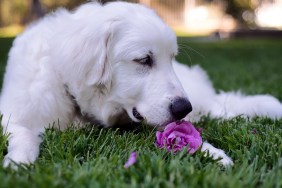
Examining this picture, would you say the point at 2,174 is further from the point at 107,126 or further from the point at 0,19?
the point at 0,19

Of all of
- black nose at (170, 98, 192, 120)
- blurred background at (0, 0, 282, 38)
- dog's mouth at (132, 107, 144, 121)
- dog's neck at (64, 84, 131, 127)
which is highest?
black nose at (170, 98, 192, 120)

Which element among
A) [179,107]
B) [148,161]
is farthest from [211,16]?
[148,161]

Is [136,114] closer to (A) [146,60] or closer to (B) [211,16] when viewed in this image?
(A) [146,60]

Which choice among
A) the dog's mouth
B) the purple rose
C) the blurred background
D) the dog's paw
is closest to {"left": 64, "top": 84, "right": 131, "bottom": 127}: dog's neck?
the dog's mouth

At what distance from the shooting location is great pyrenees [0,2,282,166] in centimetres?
249

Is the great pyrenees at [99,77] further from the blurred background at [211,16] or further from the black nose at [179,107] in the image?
the blurred background at [211,16]

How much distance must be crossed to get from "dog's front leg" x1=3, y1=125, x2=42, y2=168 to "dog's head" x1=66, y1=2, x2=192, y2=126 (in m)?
0.48

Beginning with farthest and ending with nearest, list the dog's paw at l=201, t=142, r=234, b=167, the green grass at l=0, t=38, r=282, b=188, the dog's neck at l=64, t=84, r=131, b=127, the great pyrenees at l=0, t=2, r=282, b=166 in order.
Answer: the dog's neck at l=64, t=84, r=131, b=127 → the great pyrenees at l=0, t=2, r=282, b=166 → the dog's paw at l=201, t=142, r=234, b=167 → the green grass at l=0, t=38, r=282, b=188

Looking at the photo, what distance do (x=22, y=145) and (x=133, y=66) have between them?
0.83 metres

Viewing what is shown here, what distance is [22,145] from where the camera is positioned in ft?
Answer: 7.35

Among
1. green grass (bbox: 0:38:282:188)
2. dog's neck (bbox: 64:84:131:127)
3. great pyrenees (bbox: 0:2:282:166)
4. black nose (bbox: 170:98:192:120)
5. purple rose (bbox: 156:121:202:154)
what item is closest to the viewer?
green grass (bbox: 0:38:282:188)

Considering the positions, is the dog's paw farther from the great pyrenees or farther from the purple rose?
the great pyrenees

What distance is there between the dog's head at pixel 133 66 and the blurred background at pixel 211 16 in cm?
1507

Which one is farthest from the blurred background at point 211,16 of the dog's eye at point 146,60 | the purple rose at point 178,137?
the purple rose at point 178,137
